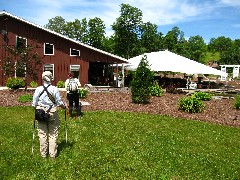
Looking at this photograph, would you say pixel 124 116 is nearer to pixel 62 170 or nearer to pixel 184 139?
pixel 184 139

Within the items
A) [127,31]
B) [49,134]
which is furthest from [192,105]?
[127,31]

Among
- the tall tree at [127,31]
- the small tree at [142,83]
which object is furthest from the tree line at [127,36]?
the small tree at [142,83]

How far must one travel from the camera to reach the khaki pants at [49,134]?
8086 millimetres

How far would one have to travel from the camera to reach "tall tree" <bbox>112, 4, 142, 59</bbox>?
6731cm

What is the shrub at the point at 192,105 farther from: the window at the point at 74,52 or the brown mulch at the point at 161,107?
the window at the point at 74,52

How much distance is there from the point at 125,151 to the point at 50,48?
21.1 meters

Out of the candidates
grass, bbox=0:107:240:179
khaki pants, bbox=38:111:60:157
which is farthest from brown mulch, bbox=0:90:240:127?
khaki pants, bbox=38:111:60:157

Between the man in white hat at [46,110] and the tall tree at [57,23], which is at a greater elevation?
the tall tree at [57,23]

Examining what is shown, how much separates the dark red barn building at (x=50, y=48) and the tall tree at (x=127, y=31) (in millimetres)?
39138

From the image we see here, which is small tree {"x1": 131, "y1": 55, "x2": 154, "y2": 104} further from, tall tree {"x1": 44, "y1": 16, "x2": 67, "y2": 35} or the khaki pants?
tall tree {"x1": 44, "y1": 16, "x2": 67, "y2": 35}

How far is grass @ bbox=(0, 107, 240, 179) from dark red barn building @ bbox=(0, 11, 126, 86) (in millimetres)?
15019

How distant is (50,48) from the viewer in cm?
2839

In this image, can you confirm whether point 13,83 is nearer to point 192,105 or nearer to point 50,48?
point 50,48

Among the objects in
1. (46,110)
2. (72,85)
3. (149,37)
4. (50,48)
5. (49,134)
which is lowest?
(49,134)
